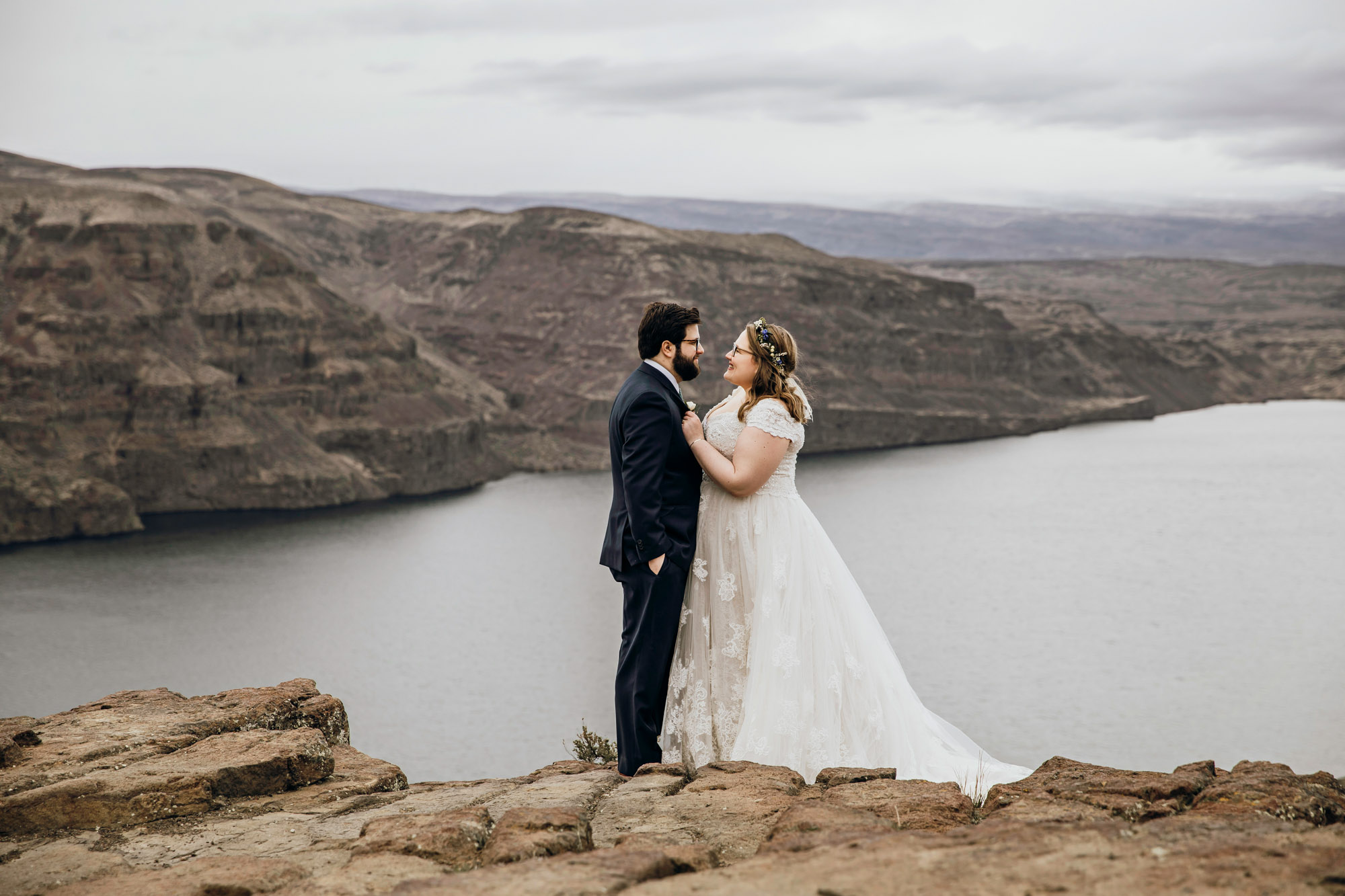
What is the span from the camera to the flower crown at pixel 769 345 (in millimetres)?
6066

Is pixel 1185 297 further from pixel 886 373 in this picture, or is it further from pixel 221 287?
pixel 221 287

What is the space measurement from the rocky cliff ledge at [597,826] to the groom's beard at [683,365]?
2126 mm

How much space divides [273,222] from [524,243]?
21.9 metres

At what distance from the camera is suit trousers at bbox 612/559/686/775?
19.2ft

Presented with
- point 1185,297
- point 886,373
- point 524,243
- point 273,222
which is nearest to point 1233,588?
point 886,373

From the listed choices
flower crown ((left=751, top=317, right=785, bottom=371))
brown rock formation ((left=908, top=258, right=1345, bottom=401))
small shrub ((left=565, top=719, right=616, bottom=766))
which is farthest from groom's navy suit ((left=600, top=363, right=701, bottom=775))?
brown rock formation ((left=908, top=258, right=1345, bottom=401))

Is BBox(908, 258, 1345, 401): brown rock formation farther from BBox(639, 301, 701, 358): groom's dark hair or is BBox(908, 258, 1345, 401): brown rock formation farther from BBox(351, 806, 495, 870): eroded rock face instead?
BBox(351, 806, 495, 870): eroded rock face

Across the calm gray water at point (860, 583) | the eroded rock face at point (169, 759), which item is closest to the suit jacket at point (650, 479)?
the eroded rock face at point (169, 759)

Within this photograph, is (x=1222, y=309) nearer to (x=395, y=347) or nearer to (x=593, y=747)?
(x=395, y=347)

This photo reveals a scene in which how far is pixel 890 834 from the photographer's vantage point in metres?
3.50

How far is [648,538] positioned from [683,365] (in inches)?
39.7

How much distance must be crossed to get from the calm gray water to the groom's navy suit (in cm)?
1625

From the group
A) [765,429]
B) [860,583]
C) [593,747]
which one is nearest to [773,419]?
[765,429]

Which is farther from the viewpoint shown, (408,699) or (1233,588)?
(1233,588)
